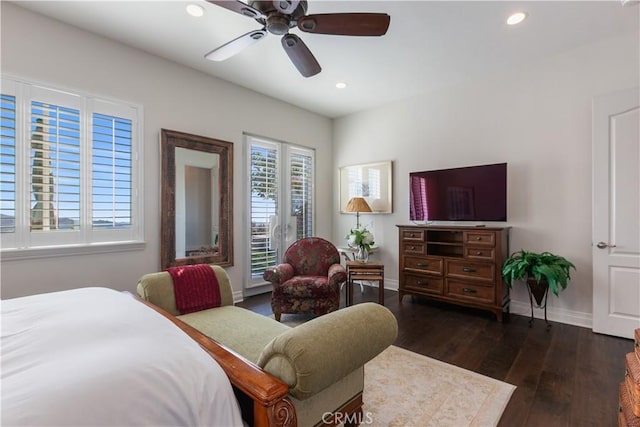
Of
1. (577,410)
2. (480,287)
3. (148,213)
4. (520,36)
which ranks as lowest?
(577,410)

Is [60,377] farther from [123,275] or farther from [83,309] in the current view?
[123,275]

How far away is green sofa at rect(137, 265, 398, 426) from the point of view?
997 millimetres

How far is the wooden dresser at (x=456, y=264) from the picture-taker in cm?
320

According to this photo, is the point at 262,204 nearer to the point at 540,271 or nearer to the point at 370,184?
the point at 370,184

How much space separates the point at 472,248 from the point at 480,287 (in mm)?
448

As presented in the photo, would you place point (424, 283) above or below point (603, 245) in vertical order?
below

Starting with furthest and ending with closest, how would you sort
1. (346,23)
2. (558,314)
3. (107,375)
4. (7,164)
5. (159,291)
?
(558,314) < (7,164) < (159,291) < (346,23) < (107,375)

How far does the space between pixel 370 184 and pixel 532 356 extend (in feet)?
10.1

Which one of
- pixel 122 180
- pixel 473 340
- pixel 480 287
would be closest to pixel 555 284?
pixel 480 287

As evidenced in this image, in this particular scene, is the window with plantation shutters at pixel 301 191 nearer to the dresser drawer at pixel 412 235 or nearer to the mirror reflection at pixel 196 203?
the mirror reflection at pixel 196 203

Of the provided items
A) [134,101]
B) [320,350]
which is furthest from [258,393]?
[134,101]

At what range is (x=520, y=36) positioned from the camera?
283cm

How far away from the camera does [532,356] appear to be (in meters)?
2.43

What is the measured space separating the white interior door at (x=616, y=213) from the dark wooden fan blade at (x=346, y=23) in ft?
8.39
